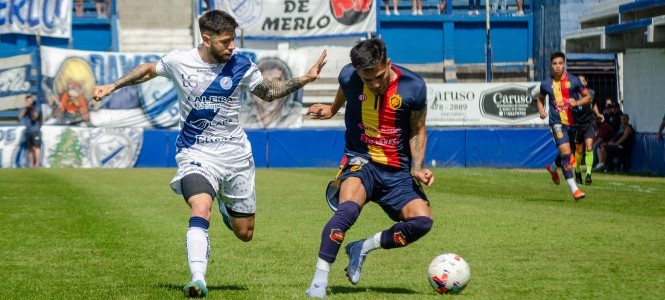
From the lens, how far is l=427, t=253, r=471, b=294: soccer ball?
8.45 m

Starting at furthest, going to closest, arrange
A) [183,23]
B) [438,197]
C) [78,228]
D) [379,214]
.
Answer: [183,23] → [438,197] → [379,214] → [78,228]

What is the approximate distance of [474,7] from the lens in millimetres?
42594

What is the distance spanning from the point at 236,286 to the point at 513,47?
33.9m

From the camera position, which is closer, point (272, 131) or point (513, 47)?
point (272, 131)

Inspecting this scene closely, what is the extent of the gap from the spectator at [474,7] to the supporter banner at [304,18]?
4.16m

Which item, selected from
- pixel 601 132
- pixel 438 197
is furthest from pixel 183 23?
pixel 438 197

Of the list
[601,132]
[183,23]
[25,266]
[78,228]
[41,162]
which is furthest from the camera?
[183,23]

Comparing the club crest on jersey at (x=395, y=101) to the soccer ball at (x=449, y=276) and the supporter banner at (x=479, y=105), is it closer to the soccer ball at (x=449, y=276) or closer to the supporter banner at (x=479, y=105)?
the soccer ball at (x=449, y=276)

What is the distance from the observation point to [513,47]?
41938mm

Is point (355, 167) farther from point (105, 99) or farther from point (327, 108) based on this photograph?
point (105, 99)

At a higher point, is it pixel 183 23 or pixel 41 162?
pixel 183 23

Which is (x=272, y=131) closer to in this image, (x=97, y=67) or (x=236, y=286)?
(x=97, y=67)

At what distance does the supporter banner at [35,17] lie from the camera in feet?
128

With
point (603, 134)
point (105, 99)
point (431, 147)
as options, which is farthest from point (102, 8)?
point (603, 134)
